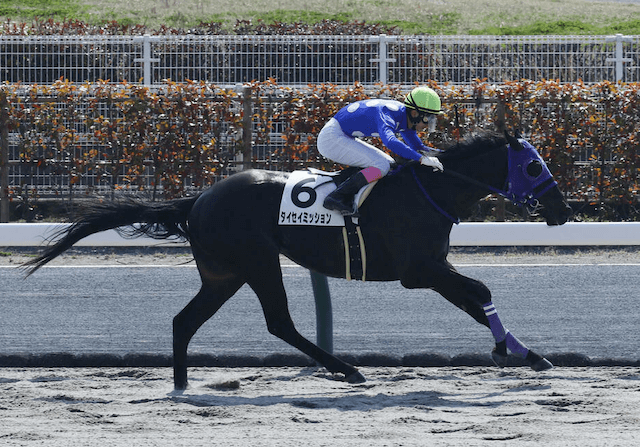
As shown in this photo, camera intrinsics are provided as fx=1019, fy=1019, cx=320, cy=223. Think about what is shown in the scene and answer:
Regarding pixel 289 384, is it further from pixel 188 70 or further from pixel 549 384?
pixel 188 70

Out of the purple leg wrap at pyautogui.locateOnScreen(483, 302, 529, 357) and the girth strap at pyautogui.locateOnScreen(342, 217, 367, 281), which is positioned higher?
the girth strap at pyautogui.locateOnScreen(342, 217, 367, 281)

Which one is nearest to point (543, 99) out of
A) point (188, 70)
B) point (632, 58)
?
point (632, 58)

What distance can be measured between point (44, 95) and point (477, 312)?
860cm

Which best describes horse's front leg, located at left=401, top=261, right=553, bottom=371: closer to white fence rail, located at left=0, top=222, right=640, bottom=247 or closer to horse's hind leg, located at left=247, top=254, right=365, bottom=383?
horse's hind leg, located at left=247, top=254, right=365, bottom=383

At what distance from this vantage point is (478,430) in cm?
447

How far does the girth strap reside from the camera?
18.3 feet

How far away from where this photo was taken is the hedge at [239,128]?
12.4m

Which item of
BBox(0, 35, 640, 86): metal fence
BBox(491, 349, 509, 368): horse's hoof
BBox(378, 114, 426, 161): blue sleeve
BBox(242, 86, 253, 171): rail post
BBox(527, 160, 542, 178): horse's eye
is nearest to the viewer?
BBox(491, 349, 509, 368): horse's hoof

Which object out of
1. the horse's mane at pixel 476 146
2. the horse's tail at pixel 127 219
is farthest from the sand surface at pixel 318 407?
the horse's mane at pixel 476 146

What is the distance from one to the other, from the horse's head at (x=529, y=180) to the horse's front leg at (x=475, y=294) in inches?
24.7

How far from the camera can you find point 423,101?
5824mm

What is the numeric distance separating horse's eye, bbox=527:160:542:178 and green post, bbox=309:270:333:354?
1.33 m

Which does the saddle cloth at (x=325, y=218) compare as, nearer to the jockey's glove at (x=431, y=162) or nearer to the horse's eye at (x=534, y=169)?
the jockey's glove at (x=431, y=162)

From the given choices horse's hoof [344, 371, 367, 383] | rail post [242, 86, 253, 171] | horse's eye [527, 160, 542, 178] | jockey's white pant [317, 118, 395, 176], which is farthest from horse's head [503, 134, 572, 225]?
rail post [242, 86, 253, 171]
